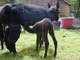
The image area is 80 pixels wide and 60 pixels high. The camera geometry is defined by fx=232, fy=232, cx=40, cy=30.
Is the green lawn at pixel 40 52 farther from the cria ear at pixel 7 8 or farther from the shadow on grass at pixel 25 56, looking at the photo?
the cria ear at pixel 7 8

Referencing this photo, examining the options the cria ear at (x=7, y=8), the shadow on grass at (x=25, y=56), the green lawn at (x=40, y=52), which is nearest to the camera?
the shadow on grass at (x=25, y=56)

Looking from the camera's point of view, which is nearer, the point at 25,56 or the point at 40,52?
the point at 25,56

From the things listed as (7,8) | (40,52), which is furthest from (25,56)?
(7,8)

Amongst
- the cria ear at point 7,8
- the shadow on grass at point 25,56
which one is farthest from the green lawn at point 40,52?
the cria ear at point 7,8

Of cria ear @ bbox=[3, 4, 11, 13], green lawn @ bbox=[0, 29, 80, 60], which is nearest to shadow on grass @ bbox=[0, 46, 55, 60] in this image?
green lawn @ bbox=[0, 29, 80, 60]

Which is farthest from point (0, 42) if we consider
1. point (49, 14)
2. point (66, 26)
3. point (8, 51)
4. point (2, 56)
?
point (66, 26)

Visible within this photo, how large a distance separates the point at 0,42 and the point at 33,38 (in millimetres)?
1963

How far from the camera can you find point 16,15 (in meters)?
6.47

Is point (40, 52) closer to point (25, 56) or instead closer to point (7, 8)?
point (25, 56)

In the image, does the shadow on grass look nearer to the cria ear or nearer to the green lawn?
the green lawn

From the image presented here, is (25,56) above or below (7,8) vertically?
below

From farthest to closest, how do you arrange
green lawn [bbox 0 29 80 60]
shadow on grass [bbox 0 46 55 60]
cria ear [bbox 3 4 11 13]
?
cria ear [bbox 3 4 11 13], green lawn [bbox 0 29 80 60], shadow on grass [bbox 0 46 55 60]

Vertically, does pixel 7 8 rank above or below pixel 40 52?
above

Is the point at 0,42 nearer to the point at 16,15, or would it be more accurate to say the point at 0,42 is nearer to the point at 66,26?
the point at 16,15
